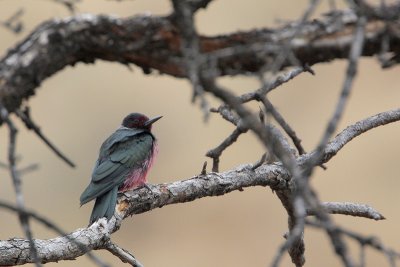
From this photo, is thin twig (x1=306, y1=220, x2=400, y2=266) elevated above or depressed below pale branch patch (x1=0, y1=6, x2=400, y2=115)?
below

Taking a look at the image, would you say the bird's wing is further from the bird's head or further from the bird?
the bird's head

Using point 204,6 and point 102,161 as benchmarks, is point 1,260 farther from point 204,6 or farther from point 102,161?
point 102,161

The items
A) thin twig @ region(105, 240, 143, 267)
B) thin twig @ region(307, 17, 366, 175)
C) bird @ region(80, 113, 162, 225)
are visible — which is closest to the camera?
thin twig @ region(307, 17, 366, 175)

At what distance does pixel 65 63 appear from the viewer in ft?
7.62

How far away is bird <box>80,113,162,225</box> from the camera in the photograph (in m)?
5.04

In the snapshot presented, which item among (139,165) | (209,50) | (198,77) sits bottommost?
(198,77)

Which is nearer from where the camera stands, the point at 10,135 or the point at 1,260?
the point at 10,135

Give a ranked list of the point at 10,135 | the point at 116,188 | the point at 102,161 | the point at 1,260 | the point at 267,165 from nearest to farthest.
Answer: the point at 10,135, the point at 1,260, the point at 267,165, the point at 116,188, the point at 102,161

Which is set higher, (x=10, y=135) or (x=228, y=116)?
(x=228, y=116)

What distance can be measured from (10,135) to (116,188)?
313cm

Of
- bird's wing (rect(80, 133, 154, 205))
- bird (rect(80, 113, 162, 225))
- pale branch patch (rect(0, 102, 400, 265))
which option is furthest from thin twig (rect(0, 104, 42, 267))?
bird's wing (rect(80, 133, 154, 205))

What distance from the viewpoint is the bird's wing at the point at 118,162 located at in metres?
5.08

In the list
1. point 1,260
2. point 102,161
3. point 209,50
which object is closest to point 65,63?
point 209,50

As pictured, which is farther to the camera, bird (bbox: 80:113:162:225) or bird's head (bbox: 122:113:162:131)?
bird's head (bbox: 122:113:162:131)
